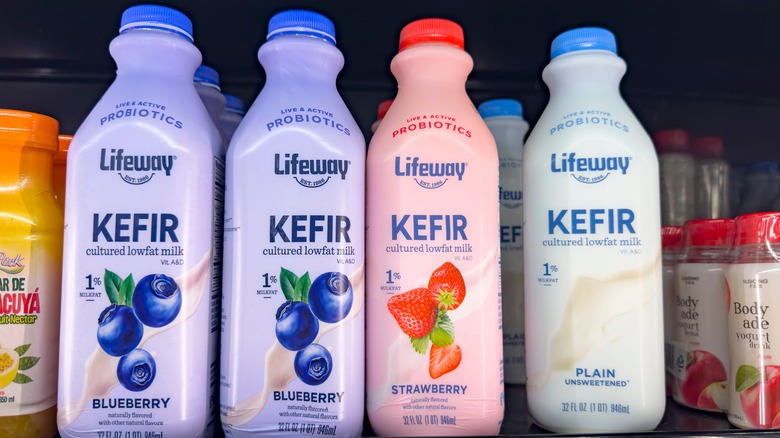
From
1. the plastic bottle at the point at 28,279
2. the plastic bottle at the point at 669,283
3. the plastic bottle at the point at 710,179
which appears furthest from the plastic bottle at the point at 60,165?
the plastic bottle at the point at 710,179

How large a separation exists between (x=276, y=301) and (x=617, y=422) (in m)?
0.42

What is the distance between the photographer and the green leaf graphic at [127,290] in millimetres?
706

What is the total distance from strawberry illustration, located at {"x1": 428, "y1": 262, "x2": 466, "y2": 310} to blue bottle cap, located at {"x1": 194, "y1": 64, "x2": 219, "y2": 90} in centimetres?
46

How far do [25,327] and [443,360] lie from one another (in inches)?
19.0

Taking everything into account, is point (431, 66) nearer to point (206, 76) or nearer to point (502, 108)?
point (502, 108)

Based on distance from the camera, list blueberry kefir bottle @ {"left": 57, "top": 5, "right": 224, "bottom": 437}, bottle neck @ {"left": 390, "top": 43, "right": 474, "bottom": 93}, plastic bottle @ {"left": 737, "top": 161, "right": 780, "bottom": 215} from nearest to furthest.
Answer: blueberry kefir bottle @ {"left": 57, "top": 5, "right": 224, "bottom": 437}, bottle neck @ {"left": 390, "top": 43, "right": 474, "bottom": 93}, plastic bottle @ {"left": 737, "top": 161, "right": 780, "bottom": 215}

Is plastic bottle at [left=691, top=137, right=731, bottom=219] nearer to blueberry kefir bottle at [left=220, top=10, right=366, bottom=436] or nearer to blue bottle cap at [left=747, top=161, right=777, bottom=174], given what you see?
blue bottle cap at [left=747, top=161, right=777, bottom=174]

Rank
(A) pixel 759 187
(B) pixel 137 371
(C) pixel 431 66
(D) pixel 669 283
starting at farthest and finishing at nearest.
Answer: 1. (A) pixel 759 187
2. (D) pixel 669 283
3. (C) pixel 431 66
4. (B) pixel 137 371

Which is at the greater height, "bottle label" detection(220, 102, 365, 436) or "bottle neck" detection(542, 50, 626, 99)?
"bottle neck" detection(542, 50, 626, 99)

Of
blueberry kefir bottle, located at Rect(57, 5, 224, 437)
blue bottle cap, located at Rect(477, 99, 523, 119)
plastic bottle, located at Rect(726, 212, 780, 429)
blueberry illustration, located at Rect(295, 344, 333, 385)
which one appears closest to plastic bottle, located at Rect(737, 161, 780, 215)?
plastic bottle, located at Rect(726, 212, 780, 429)

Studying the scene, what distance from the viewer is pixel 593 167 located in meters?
0.76

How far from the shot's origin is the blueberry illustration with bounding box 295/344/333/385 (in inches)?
27.9

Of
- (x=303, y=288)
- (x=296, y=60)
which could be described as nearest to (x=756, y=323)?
(x=303, y=288)

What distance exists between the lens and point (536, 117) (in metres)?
1.09
